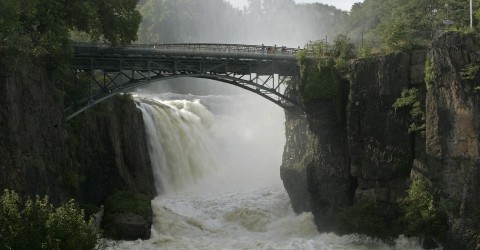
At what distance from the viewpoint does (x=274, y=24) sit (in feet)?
377

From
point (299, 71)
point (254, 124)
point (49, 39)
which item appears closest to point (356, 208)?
point (299, 71)

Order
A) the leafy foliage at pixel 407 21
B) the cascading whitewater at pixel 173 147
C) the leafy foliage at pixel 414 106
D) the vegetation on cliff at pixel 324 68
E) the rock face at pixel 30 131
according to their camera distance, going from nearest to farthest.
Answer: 1. the rock face at pixel 30 131
2. the leafy foliage at pixel 414 106
3. the leafy foliage at pixel 407 21
4. the vegetation on cliff at pixel 324 68
5. the cascading whitewater at pixel 173 147

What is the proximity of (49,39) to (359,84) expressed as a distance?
14574 mm

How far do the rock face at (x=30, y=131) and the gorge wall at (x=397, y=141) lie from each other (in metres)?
13.2

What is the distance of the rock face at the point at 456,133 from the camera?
25188 millimetres

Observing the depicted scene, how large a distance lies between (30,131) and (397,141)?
53.1ft

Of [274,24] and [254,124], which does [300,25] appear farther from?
[254,124]

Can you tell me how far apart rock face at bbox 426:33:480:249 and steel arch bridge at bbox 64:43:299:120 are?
9.74m

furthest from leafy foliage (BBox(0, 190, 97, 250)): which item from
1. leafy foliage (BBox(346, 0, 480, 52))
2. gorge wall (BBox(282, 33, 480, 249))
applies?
leafy foliage (BBox(346, 0, 480, 52))

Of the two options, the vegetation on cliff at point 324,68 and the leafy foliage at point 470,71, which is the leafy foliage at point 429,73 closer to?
the leafy foliage at point 470,71

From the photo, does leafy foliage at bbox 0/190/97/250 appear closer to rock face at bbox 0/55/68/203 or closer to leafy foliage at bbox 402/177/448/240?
rock face at bbox 0/55/68/203

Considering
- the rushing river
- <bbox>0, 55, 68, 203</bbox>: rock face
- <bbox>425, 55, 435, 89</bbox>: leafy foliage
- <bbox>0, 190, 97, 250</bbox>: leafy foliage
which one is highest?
<bbox>425, 55, 435, 89</bbox>: leafy foliage

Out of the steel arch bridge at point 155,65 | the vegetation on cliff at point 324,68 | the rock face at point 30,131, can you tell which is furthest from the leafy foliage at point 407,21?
the rock face at point 30,131

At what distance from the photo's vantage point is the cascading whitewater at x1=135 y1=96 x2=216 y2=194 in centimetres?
4125
